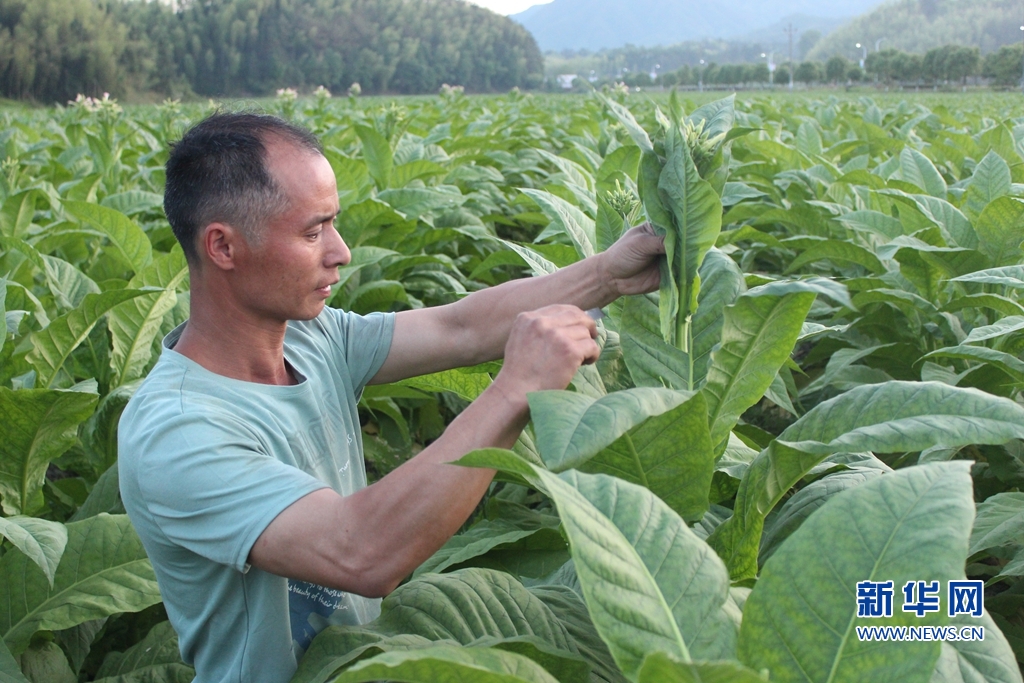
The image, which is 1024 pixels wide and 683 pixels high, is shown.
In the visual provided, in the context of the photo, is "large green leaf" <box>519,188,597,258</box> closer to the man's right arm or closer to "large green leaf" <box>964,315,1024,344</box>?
the man's right arm

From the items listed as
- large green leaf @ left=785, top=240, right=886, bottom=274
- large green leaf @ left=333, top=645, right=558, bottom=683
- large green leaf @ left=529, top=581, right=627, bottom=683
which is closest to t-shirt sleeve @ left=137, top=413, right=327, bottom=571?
large green leaf @ left=529, top=581, right=627, bottom=683

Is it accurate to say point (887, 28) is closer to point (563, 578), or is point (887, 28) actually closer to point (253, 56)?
point (253, 56)

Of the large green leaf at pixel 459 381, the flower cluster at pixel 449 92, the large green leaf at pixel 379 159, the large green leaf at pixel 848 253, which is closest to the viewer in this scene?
the large green leaf at pixel 459 381

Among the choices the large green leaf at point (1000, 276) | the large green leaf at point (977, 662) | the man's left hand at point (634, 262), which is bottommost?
the large green leaf at point (977, 662)

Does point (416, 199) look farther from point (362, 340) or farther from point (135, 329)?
point (362, 340)

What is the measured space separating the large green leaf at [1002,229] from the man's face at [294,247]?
169 cm

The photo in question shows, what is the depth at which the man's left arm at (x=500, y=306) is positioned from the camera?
167 cm

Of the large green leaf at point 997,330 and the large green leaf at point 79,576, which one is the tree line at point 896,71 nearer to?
the large green leaf at point 997,330

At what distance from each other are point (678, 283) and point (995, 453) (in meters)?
1.20

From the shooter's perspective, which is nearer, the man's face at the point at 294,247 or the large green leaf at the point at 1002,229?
the man's face at the point at 294,247

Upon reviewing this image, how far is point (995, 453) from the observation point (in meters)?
2.16

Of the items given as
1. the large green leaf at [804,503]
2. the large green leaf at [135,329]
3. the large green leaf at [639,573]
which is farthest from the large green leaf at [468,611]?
the large green leaf at [135,329]

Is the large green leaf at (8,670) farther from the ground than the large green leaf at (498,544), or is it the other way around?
the large green leaf at (498,544)

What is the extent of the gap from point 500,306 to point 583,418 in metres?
0.98
